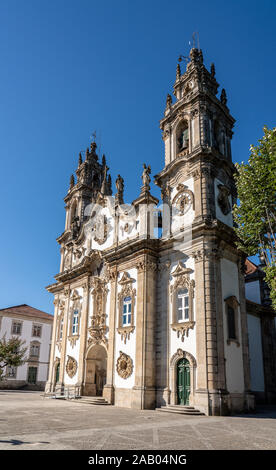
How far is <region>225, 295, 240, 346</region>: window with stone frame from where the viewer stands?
852 inches

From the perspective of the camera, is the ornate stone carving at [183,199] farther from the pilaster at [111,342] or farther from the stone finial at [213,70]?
the stone finial at [213,70]

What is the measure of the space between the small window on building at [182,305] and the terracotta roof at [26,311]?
34.1 metres

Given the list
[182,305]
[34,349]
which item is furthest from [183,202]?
[34,349]

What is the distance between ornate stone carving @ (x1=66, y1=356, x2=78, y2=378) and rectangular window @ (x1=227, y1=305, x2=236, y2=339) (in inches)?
552

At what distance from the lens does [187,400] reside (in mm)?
20375

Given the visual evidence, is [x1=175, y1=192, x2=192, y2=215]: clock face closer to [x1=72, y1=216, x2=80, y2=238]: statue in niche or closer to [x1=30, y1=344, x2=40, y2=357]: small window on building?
[x1=72, y1=216, x2=80, y2=238]: statue in niche

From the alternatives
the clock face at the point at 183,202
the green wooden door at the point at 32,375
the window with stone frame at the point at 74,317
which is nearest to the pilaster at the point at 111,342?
the window with stone frame at the point at 74,317

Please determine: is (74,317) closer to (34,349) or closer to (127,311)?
(127,311)

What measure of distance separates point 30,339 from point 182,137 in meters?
36.6

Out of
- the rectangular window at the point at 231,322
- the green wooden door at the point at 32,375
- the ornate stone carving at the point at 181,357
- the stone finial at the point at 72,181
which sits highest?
the stone finial at the point at 72,181

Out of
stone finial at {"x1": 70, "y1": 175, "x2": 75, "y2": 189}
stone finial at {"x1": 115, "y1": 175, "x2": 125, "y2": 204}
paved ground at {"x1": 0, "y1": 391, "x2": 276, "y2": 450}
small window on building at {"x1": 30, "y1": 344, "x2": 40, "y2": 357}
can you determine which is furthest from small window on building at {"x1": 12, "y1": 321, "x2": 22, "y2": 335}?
paved ground at {"x1": 0, "y1": 391, "x2": 276, "y2": 450}

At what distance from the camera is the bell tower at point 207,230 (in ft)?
65.4
